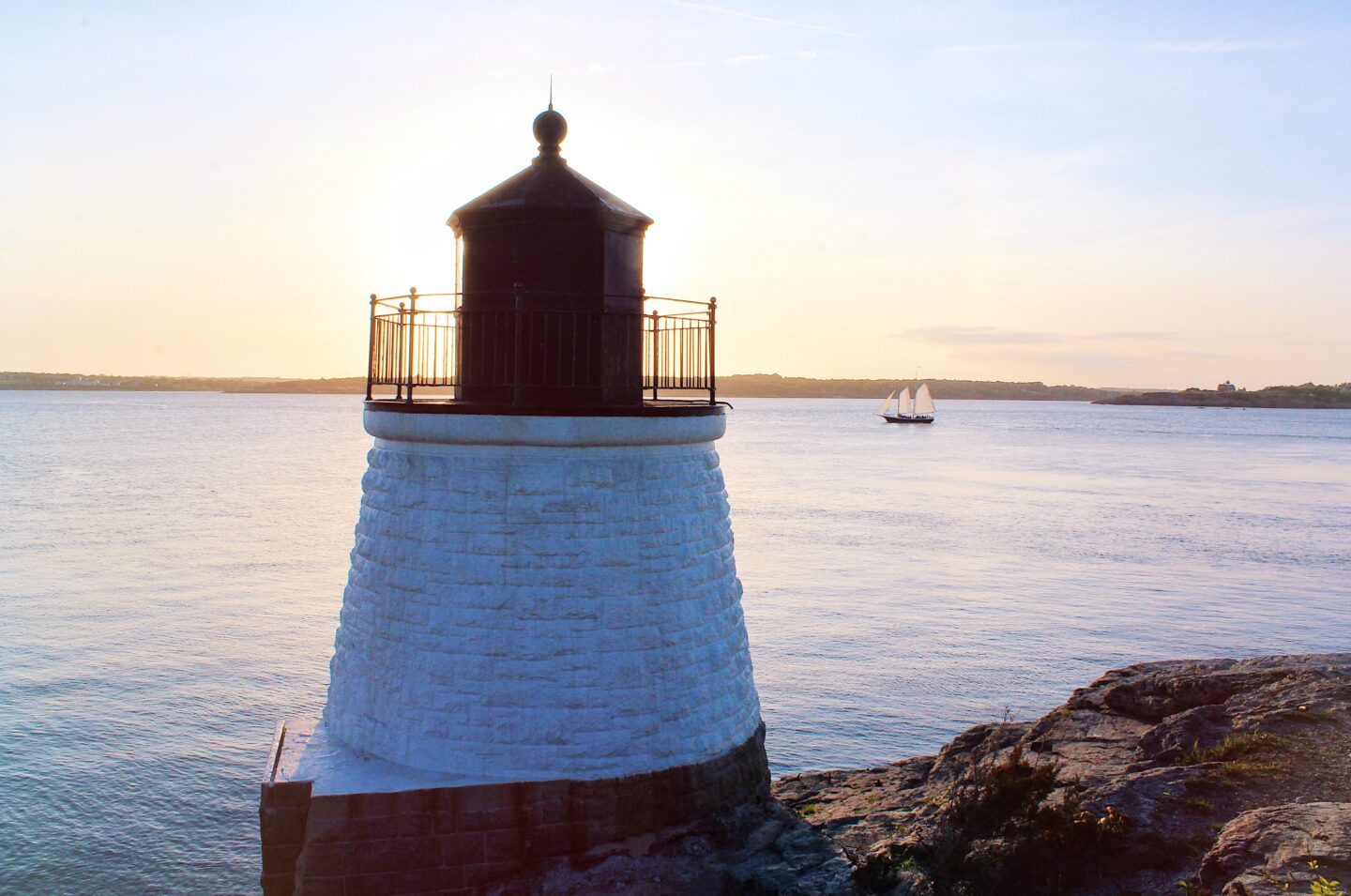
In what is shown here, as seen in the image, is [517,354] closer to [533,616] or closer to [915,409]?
[533,616]

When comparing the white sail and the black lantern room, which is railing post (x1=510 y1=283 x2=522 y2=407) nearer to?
the black lantern room

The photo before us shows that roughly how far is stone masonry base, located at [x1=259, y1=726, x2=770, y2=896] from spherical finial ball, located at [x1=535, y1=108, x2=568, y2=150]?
16.0ft

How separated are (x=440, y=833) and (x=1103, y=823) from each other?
464cm

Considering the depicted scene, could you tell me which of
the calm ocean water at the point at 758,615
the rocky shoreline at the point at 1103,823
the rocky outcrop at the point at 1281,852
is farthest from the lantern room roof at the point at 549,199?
the calm ocean water at the point at 758,615

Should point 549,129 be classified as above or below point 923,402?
above

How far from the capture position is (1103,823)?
295 inches

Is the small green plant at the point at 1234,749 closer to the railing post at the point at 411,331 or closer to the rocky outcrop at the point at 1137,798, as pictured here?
the rocky outcrop at the point at 1137,798

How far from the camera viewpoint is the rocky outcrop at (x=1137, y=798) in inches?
271

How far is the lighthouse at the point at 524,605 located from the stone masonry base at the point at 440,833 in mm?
14

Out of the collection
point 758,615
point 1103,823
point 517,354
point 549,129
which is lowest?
point 758,615

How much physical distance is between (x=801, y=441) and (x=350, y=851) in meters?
84.9

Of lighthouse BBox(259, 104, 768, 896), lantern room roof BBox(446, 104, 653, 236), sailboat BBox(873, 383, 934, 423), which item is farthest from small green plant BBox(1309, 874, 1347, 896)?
sailboat BBox(873, 383, 934, 423)

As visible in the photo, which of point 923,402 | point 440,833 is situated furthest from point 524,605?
point 923,402

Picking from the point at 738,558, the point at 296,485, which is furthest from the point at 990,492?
the point at 296,485
